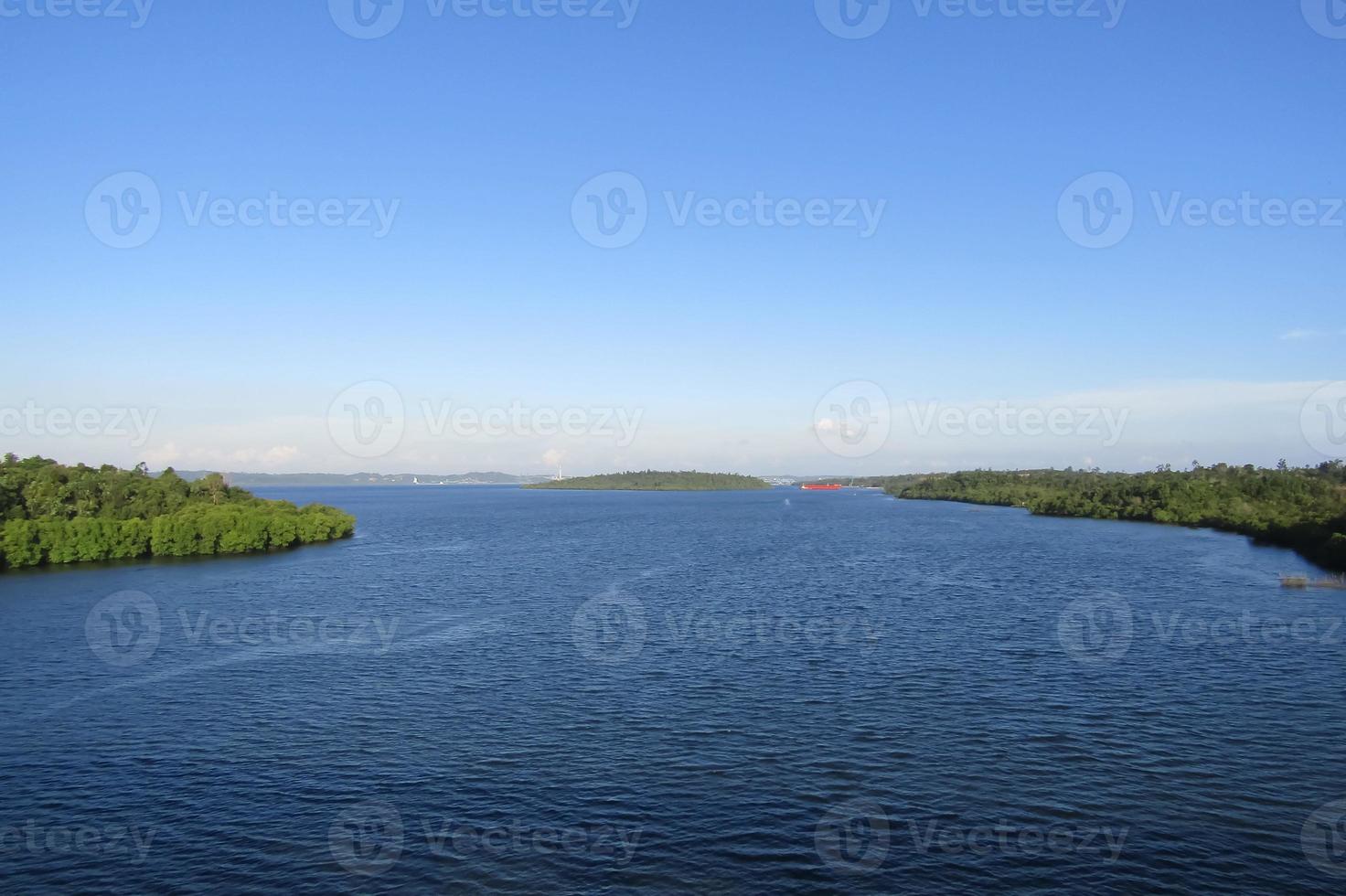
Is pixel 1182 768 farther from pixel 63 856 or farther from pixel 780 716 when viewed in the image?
pixel 63 856

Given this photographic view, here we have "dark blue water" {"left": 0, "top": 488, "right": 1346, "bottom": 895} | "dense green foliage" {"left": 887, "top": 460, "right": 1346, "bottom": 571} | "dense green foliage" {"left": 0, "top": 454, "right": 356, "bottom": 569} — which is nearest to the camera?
"dark blue water" {"left": 0, "top": 488, "right": 1346, "bottom": 895}

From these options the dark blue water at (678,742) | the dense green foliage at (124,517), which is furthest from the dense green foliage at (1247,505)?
the dense green foliage at (124,517)

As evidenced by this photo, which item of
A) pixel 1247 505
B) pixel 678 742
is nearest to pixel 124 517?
pixel 678 742

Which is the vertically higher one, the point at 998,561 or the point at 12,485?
the point at 12,485

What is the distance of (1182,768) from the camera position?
30562mm

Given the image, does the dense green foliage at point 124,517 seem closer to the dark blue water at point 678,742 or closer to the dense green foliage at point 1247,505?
the dark blue water at point 678,742

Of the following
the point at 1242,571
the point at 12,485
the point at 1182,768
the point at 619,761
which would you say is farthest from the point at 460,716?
the point at 12,485

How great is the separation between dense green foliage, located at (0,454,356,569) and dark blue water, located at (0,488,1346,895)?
2578 centimetres

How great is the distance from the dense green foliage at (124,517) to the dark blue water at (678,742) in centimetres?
2578

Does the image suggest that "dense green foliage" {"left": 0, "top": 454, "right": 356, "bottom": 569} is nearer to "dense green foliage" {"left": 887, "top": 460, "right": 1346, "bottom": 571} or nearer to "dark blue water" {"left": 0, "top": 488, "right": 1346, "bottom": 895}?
"dark blue water" {"left": 0, "top": 488, "right": 1346, "bottom": 895}

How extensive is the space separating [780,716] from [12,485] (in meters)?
108

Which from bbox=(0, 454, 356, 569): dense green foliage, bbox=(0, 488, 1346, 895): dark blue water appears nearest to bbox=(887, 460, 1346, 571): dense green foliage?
bbox=(0, 488, 1346, 895): dark blue water

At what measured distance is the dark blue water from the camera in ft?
80.1

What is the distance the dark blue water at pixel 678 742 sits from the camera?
2441 cm
